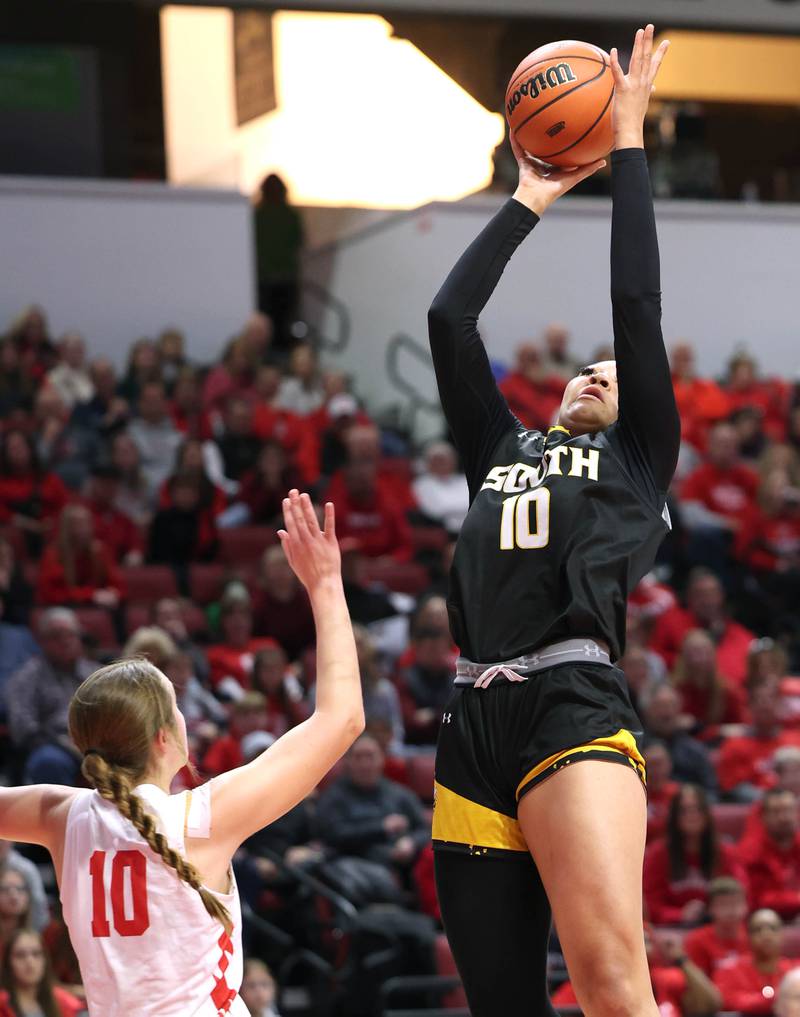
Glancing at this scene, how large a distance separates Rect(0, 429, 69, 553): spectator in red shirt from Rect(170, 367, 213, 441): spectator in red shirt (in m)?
1.35

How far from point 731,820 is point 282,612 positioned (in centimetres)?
273

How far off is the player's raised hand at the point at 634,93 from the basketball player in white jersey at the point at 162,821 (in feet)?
3.54

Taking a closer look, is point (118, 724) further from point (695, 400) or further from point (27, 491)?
point (695, 400)

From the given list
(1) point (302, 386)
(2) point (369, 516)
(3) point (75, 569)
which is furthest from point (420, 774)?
(1) point (302, 386)

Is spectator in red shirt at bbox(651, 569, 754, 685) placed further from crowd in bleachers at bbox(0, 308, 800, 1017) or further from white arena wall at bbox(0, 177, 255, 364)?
white arena wall at bbox(0, 177, 255, 364)

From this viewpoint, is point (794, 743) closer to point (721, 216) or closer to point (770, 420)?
point (770, 420)

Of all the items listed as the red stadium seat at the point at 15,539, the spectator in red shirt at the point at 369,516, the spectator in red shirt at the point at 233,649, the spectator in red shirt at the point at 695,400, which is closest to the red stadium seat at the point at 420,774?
the spectator in red shirt at the point at 233,649

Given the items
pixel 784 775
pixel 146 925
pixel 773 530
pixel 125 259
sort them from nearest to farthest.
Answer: pixel 146 925, pixel 784 775, pixel 773 530, pixel 125 259

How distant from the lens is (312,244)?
16031mm

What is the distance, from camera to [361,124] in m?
16.5

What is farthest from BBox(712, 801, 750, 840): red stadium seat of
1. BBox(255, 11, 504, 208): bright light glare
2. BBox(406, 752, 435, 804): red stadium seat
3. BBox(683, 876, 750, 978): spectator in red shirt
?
BBox(255, 11, 504, 208): bright light glare

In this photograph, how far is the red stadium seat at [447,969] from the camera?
748 centimetres

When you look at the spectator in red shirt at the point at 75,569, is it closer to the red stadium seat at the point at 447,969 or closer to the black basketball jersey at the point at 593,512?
the red stadium seat at the point at 447,969

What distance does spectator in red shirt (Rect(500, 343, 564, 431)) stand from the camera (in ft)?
40.2
